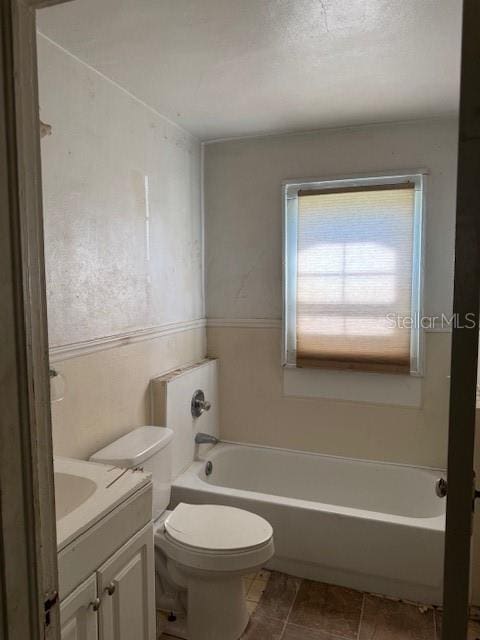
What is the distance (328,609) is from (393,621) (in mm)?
282

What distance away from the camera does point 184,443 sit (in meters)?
2.58

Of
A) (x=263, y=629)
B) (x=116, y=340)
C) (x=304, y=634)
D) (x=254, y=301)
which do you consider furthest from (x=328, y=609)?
(x=254, y=301)

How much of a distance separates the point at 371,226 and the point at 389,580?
185 cm

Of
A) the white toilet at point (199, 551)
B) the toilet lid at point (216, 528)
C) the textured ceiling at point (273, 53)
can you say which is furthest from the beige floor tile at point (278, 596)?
the textured ceiling at point (273, 53)

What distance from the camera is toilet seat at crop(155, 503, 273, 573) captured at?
1.77 meters

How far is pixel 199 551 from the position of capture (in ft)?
5.82

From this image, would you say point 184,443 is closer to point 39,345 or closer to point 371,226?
point 371,226

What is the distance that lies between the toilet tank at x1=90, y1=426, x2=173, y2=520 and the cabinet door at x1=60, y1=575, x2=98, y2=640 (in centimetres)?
58

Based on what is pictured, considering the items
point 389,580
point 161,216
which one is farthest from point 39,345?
point 389,580

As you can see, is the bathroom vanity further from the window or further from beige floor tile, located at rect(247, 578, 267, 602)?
the window

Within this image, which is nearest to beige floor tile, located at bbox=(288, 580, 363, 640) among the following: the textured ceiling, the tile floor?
the tile floor

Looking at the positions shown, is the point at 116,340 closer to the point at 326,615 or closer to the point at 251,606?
the point at 251,606

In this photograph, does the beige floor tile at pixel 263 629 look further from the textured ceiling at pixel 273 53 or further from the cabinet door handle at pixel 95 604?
the textured ceiling at pixel 273 53

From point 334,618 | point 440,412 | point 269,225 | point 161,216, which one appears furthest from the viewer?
point 269,225
